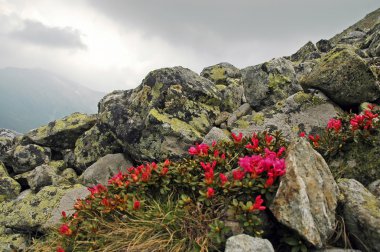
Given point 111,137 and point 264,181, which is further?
point 111,137

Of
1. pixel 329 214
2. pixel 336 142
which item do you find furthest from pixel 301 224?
pixel 336 142

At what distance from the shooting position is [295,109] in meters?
12.1

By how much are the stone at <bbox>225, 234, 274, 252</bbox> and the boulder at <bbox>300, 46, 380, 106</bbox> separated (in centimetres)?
751

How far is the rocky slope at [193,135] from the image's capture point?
A: 6.11 meters

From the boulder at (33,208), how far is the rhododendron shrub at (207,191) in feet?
16.5

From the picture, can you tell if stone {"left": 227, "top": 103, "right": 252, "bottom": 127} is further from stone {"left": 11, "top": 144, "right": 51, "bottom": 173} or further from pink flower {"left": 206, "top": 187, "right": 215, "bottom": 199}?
stone {"left": 11, "top": 144, "right": 51, "bottom": 173}

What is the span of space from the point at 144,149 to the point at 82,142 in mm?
4588

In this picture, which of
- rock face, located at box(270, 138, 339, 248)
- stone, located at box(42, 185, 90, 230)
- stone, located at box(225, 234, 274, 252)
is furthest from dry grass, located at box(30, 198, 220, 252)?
stone, located at box(42, 185, 90, 230)

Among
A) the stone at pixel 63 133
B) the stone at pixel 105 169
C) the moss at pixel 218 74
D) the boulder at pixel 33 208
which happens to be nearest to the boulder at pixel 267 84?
the moss at pixel 218 74

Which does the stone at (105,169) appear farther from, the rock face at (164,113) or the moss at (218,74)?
the moss at (218,74)

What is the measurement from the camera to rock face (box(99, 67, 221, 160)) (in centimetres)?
1241

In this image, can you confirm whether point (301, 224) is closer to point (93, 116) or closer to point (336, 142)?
point (336, 142)

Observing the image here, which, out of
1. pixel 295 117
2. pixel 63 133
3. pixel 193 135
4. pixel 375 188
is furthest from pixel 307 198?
pixel 63 133

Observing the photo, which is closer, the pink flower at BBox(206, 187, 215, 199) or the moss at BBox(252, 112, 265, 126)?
the pink flower at BBox(206, 187, 215, 199)
